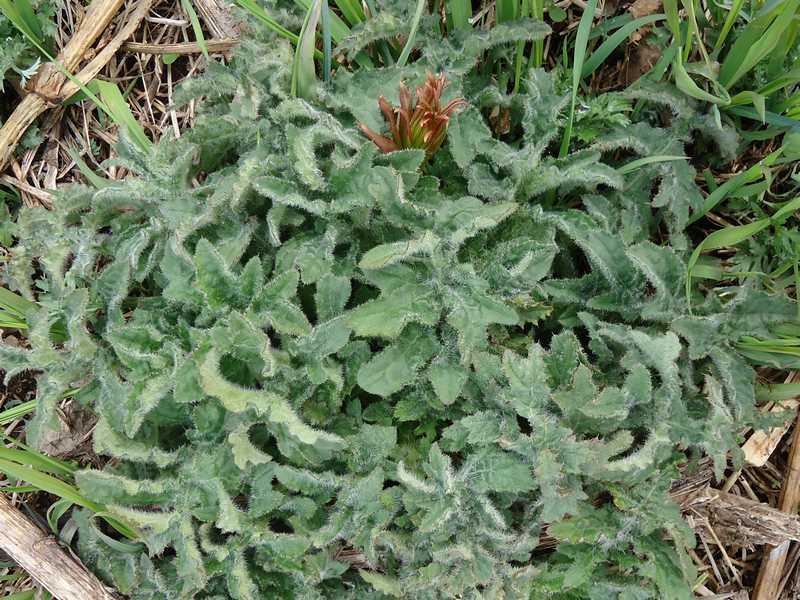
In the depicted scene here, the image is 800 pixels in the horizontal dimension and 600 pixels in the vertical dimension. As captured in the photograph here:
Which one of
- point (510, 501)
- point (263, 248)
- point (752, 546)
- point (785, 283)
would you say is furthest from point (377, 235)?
point (752, 546)

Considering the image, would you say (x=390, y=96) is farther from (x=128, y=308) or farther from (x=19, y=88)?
(x=19, y=88)

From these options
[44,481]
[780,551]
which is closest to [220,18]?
[44,481]

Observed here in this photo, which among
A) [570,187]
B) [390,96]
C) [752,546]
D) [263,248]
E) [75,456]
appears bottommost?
[752,546]

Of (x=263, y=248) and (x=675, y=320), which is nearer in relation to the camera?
(x=675, y=320)

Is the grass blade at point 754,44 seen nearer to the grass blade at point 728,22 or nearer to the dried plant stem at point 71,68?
the grass blade at point 728,22

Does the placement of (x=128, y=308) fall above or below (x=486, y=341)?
above
